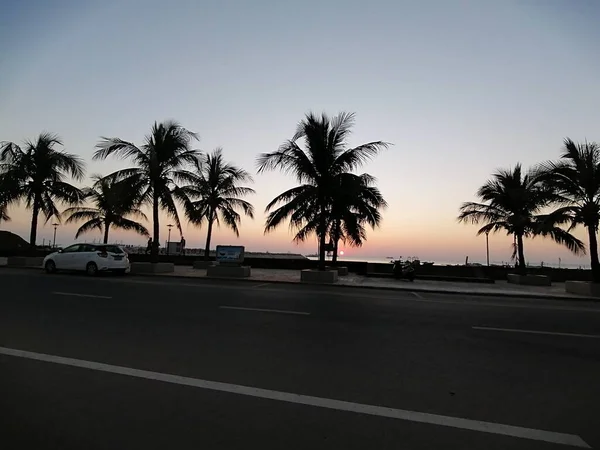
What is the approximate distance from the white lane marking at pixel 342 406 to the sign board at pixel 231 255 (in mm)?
16401

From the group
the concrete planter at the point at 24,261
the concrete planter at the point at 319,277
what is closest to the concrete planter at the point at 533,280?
the concrete planter at the point at 319,277

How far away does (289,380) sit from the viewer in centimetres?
489

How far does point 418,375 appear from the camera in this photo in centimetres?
523

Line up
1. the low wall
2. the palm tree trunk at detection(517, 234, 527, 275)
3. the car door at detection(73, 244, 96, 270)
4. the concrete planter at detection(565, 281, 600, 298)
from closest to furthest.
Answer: the concrete planter at detection(565, 281, 600, 298) < the car door at detection(73, 244, 96, 270) < the palm tree trunk at detection(517, 234, 527, 275) < the low wall

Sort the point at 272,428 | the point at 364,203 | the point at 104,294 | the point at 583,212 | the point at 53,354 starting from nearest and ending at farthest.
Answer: the point at 272,428 < the point at 53,354 < the point at 104,294 < the point at 583,212 < the point at 364,203

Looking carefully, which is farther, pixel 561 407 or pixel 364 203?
pixel 364 203

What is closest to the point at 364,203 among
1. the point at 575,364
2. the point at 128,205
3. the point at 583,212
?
the point at 583,212

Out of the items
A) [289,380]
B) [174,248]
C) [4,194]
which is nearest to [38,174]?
[4,194]

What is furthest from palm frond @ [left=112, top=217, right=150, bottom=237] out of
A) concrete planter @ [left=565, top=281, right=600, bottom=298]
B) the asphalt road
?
concrete planter @ [left=565, top=281, right=600, bottom=298]

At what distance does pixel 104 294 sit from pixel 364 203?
1352cm

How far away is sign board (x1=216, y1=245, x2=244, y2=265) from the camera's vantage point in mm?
21969

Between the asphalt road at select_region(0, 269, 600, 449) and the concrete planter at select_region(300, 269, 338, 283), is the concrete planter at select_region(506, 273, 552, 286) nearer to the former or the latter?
the concrete planter at select_region(300, 269, 338, 283)

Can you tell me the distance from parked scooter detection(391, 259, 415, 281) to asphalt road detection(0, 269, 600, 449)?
12611mm

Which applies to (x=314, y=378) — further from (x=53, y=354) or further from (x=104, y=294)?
(x=104, y=294)
